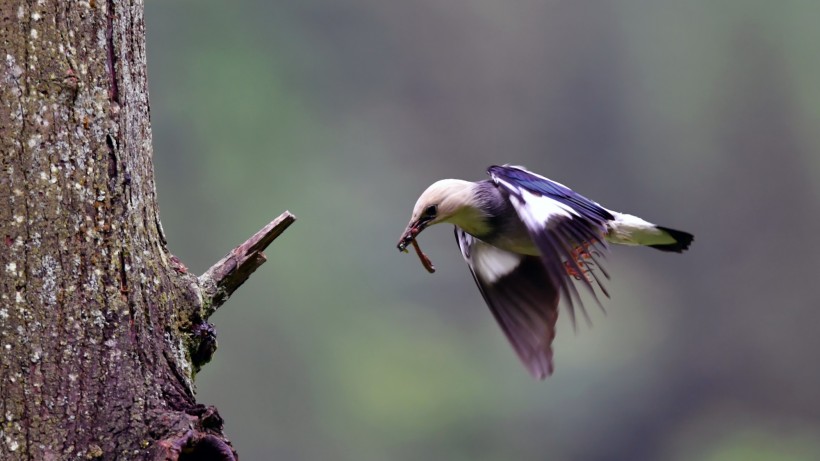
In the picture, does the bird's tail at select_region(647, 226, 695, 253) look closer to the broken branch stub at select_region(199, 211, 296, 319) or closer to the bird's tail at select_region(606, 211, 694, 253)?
the bird's tail at select_region(606, 211, 694, 253)

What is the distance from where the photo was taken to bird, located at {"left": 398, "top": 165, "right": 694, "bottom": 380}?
2.62 metres

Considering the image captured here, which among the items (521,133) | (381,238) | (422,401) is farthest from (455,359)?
(521,133)

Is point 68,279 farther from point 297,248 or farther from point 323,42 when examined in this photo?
point 323,42

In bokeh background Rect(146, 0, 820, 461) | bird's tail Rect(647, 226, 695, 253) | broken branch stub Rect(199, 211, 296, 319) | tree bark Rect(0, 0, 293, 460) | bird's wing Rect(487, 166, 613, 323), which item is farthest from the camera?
bokeh background Rect(146, 0, 820, 461)

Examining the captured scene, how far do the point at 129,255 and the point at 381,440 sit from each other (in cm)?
658

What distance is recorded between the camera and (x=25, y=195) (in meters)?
1.71

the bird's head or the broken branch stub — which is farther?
the bird's head

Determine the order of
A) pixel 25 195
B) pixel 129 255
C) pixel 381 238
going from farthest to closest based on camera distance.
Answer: pixel 381 238
pixel 129 255
pixel 25 195

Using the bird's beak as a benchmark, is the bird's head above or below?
above

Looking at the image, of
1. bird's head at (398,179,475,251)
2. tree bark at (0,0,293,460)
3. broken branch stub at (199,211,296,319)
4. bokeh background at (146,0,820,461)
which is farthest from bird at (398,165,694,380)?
bokeh background at (146,0,820,461)

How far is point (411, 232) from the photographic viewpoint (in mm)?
2744

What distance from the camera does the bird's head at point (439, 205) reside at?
277 centimetres

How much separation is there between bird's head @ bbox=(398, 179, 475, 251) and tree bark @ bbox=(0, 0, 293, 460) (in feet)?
3.39

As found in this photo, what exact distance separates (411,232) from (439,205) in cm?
12
